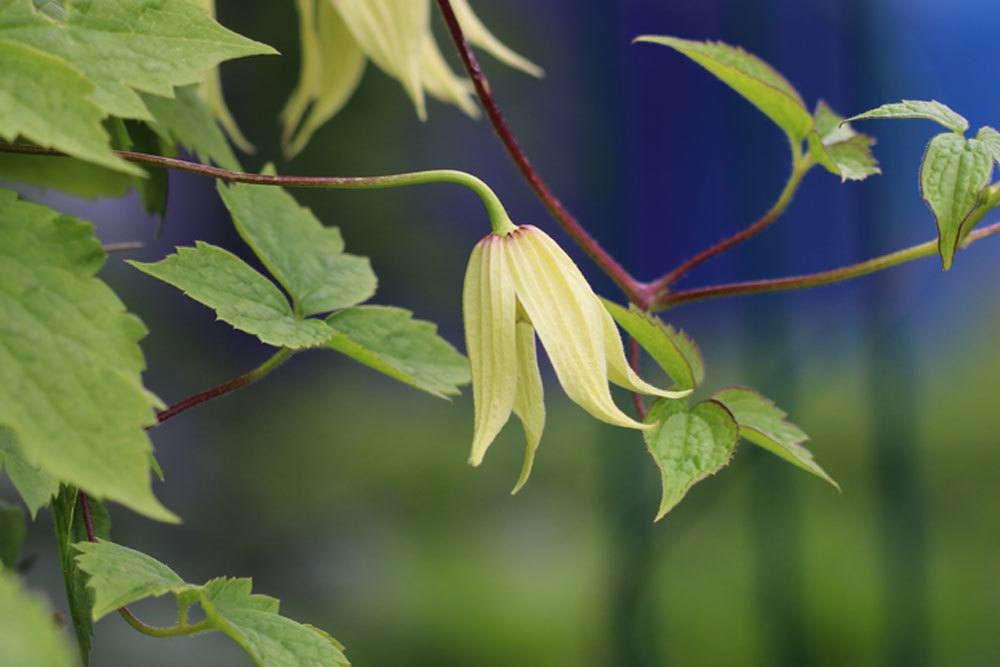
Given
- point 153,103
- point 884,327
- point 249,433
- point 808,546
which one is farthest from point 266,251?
point 249,433

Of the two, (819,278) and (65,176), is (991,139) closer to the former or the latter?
(819,278)

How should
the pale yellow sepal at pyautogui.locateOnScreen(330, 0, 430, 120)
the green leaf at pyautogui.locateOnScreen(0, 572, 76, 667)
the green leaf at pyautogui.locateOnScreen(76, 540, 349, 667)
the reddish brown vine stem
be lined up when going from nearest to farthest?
the green leaf at pyautogui.locateOnScreen(0, 572, 76, 667), the green leaf at pyautogui.locateOnScreen(76, 540, 349, 667), the reddish brown vine stem, the pale yellow sepal at pyautogui.locateOnScreen(330, 0, 430, 120)

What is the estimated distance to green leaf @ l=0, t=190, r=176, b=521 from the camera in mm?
184

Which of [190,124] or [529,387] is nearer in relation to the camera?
[529,387]

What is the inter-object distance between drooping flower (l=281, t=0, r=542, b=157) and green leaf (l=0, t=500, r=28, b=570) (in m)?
0.20

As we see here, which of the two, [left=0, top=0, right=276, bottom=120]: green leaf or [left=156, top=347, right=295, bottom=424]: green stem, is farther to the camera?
[left=156, top=347, right=295, bottom=424]: green stem

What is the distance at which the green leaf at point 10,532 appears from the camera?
0.39 metres

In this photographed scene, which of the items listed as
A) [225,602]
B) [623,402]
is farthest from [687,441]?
[623,402]

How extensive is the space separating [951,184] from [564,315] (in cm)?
11

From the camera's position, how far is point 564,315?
0.93 ft

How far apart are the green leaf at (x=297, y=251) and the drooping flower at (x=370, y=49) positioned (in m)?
0.09

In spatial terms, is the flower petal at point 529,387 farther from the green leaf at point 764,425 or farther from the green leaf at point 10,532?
the green leaf at point 10,532

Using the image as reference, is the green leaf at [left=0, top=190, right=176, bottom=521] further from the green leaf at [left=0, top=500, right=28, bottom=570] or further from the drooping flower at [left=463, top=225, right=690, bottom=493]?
the green leaf at [left=0, top=500, right=28, bottom=570]

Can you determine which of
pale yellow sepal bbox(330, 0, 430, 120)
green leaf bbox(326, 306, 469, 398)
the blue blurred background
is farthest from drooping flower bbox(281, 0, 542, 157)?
the blue blurred background
